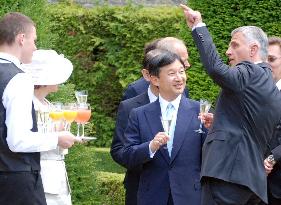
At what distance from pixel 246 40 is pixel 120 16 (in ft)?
24.6

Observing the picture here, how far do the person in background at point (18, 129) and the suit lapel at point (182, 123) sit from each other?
1032 millimetres

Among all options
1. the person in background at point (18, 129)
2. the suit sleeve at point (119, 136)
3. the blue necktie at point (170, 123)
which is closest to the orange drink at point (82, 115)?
the person in background at point (18, 129)

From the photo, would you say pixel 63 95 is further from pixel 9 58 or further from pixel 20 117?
pixel 20 117

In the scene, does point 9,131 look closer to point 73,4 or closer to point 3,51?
point 3,51

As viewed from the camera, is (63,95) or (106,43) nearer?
(63,95)

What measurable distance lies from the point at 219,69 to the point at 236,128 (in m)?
0.45

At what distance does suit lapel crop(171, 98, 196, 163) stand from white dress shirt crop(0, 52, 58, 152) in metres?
1.22

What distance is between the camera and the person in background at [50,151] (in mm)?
6554

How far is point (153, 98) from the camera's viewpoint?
25.2 ft

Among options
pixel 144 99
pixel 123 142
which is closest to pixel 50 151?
pixel 123 142

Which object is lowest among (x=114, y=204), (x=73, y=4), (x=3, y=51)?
(x=114, y=204)

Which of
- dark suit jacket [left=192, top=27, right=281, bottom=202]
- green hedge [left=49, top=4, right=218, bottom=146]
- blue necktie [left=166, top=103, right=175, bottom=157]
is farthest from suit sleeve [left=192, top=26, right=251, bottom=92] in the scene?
green hedge [left=49, top=4, right=218, bottom=146]

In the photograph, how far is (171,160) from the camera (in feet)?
22.9

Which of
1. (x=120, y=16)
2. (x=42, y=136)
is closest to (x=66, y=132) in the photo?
(x=42, y=136)
